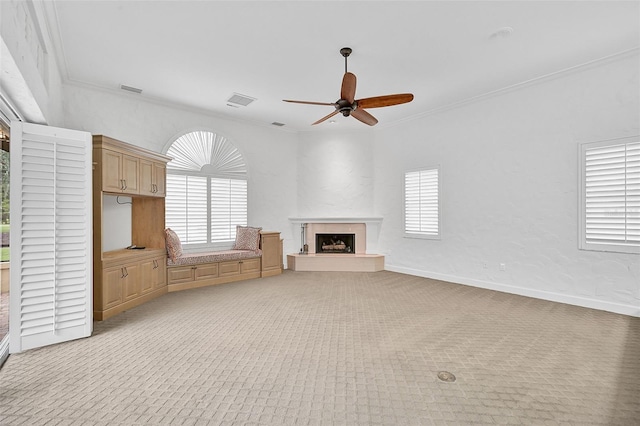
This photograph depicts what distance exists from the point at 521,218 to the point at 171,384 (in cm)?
495

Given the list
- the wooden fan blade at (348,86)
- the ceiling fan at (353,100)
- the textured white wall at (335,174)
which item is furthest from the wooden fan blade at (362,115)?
Result: the textured white wall at (335,174)

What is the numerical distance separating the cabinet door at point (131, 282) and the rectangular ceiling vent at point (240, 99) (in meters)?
2.97

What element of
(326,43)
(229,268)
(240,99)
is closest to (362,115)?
(326,43)

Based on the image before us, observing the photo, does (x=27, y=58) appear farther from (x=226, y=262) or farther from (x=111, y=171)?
(x=226, y=262)

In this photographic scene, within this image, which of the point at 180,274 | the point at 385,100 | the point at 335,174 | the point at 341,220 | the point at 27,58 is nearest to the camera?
the point at 27,58

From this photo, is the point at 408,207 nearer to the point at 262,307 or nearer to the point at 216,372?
the point at 262,307

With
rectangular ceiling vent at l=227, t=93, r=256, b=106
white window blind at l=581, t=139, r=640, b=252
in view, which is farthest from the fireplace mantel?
white window blind at l=581, t=139, r=640, b=252

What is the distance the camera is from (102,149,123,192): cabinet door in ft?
12.9

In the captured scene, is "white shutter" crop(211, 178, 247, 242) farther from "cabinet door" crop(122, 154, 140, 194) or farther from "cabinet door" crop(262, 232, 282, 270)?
"cabinet door" crop(122, 154, 140, 194)

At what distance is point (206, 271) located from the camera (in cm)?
554

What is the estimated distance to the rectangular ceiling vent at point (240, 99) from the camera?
5.30 metres

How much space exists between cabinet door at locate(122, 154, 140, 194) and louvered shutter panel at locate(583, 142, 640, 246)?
6.00 m

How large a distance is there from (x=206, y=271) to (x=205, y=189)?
5.18 feet

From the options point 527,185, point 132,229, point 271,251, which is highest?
point 527,185
